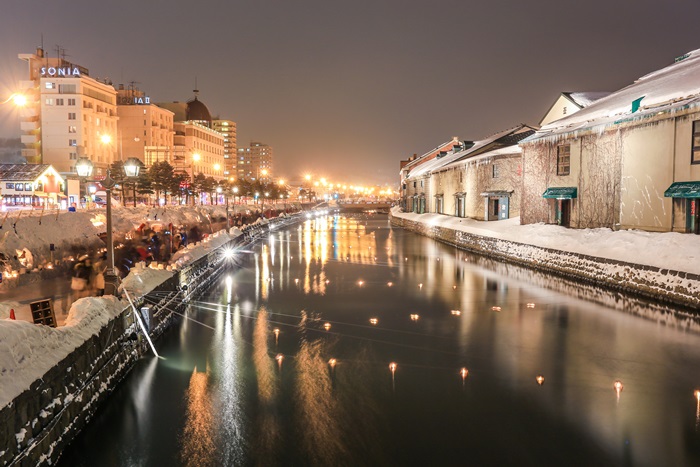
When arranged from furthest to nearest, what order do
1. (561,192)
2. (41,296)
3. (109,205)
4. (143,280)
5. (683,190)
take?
(561,192), (683,190), (41,296), (109,205), (143,280)

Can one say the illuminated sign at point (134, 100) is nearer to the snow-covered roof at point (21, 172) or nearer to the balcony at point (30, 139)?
the balcony at point (30, 139)

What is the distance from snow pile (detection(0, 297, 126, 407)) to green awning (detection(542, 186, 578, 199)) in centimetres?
2677

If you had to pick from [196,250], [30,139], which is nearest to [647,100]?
[196,250]

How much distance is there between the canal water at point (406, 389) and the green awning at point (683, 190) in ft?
23.0

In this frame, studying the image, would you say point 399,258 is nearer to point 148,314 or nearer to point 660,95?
point 660,95

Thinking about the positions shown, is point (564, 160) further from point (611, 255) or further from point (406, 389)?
point (406, 389)

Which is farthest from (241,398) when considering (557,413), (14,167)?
(14,167)

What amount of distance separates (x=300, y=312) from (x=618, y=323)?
1022 centimetres

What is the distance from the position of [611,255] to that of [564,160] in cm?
1087

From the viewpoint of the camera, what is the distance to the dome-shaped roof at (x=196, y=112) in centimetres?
13225

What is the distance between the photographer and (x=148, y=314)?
12.3 m

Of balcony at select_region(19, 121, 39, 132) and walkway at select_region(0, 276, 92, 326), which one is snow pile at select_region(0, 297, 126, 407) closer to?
walkway at select_region(0, 276, 92, 326)

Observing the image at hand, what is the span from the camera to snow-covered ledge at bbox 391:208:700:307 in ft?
55.9

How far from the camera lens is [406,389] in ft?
32.6
